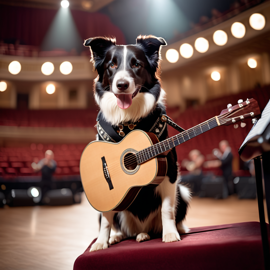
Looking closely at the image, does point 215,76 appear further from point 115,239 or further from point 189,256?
point 189,256

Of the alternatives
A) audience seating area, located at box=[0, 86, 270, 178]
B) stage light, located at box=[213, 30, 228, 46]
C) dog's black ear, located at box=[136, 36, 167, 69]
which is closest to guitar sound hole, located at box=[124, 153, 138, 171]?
dog's black ear, located at box=[136, 36, 167, 69]

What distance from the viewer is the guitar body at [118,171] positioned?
1230mm

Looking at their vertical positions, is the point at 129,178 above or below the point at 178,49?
below

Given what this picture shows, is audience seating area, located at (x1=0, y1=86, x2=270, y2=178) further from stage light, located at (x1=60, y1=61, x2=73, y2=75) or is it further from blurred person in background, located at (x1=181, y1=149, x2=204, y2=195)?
stage light, located at (x1=60, y1=61, x2=73, y2=75)

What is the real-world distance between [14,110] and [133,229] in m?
11.5

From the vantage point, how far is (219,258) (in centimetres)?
104

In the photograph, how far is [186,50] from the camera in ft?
30.8

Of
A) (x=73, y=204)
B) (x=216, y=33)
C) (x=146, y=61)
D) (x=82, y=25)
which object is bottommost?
(x=73, y=204)

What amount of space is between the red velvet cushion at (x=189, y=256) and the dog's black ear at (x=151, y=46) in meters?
0.90

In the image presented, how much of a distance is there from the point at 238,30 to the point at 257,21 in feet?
1.95

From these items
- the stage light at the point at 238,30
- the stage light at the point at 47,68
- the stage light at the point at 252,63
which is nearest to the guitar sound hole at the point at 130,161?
the stage light at the point at 238,30

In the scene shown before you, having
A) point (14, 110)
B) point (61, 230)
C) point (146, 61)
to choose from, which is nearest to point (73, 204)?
point (61, 230)

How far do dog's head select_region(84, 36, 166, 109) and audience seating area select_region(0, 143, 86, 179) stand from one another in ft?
25.8

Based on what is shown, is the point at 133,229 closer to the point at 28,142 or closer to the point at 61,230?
the point at 61,230
